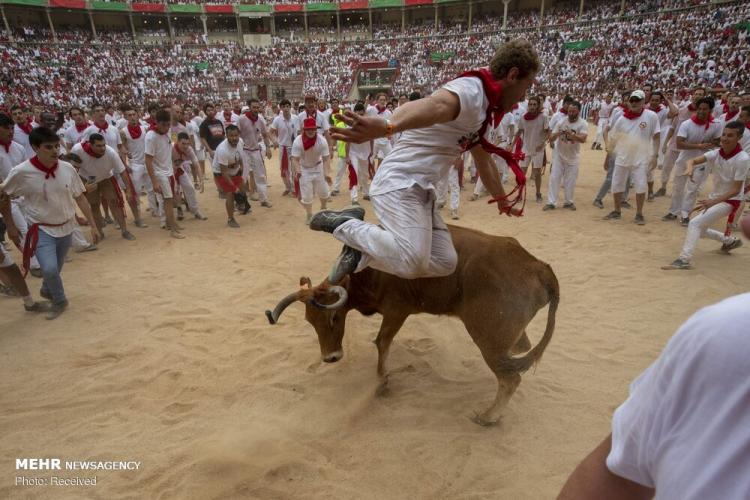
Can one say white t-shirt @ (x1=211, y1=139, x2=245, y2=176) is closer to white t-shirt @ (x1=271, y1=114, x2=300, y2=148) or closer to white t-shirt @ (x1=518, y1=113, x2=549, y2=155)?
white t-shirt @ (x1=271, y1=114, x2=300, y2=148)

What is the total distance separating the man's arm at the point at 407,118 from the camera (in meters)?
2.39

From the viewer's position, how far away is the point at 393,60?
44.7 m

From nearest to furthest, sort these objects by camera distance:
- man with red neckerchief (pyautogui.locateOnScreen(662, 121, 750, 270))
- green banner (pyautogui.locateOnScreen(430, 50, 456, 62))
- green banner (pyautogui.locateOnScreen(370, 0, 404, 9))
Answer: man with red neckerchief (pyautogui.locateOnScreen(662, 121, 750, 270)) → green banner (pyautogui.locateOnScreen(430, 50, 456, 62)) → green banner (pyautogui.locateOnScreen(370, 0, 404, 9))

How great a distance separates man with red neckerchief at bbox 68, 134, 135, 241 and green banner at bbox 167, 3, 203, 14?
54.4 metres

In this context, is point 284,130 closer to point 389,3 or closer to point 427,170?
point 427,170

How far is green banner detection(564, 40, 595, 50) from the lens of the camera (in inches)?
1438

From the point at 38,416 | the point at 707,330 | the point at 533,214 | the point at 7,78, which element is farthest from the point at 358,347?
the point at 7,78

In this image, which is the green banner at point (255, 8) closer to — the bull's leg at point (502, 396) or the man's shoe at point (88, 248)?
the man's shoe at point (88, 248)

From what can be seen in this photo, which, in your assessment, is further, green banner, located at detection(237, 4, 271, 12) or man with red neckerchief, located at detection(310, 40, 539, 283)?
green banner, located at detection(237, 4, 271, 12)

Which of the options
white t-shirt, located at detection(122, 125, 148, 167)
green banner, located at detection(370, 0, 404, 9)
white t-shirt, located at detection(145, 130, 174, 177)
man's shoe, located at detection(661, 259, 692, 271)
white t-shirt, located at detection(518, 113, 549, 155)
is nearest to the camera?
man's shoe, located at detection(661, 259, 692, 271)

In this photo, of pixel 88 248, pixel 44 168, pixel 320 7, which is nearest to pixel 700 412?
pixel 44 168

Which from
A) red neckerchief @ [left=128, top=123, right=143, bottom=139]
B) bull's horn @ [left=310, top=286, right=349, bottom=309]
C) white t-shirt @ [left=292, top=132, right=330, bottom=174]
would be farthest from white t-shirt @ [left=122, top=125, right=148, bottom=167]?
bull's horn @ [left=310, top=286, right=349, bottom=309]

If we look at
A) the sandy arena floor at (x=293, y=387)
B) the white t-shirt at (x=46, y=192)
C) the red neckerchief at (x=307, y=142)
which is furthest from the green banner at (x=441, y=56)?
the white t-shirt at (x=46, y=192)

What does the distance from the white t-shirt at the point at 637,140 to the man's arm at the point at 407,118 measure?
7582 millimetres
